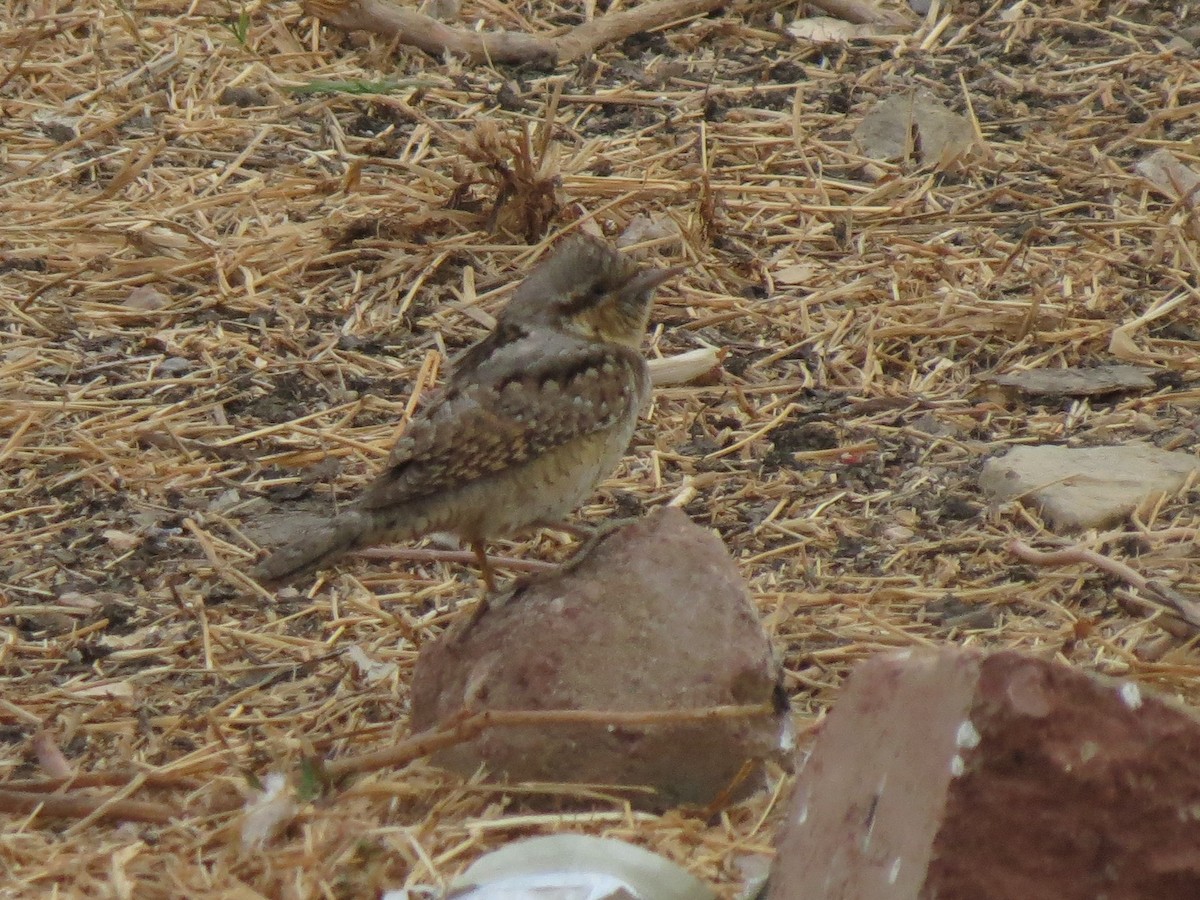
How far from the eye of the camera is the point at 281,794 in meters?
3.73

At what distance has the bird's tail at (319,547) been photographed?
439 centimetres

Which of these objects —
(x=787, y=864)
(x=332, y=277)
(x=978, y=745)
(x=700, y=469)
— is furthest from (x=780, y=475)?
(x=978, y=745)

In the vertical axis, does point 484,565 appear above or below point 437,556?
above

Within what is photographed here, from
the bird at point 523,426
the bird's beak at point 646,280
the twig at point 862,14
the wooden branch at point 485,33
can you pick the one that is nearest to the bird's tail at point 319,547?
the bird at point 523,426

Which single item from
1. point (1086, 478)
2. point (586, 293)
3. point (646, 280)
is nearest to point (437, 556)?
point (586, 293)

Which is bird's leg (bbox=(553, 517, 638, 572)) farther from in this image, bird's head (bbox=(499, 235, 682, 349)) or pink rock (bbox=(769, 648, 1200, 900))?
pink rock (bbox=(769, 648, 1200, 900))

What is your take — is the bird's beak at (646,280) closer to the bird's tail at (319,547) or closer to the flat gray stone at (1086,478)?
the bird's tail at (319,547)

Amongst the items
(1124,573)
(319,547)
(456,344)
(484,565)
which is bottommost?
(456,344)

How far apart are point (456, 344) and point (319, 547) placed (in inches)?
93.7

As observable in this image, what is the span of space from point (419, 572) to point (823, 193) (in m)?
2.97

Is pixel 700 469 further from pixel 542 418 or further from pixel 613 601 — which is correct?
pixel 613 601

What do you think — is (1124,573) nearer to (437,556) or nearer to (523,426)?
(523,426)

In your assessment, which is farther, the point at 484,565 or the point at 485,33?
the point at 485,33

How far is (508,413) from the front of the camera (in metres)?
4.73
